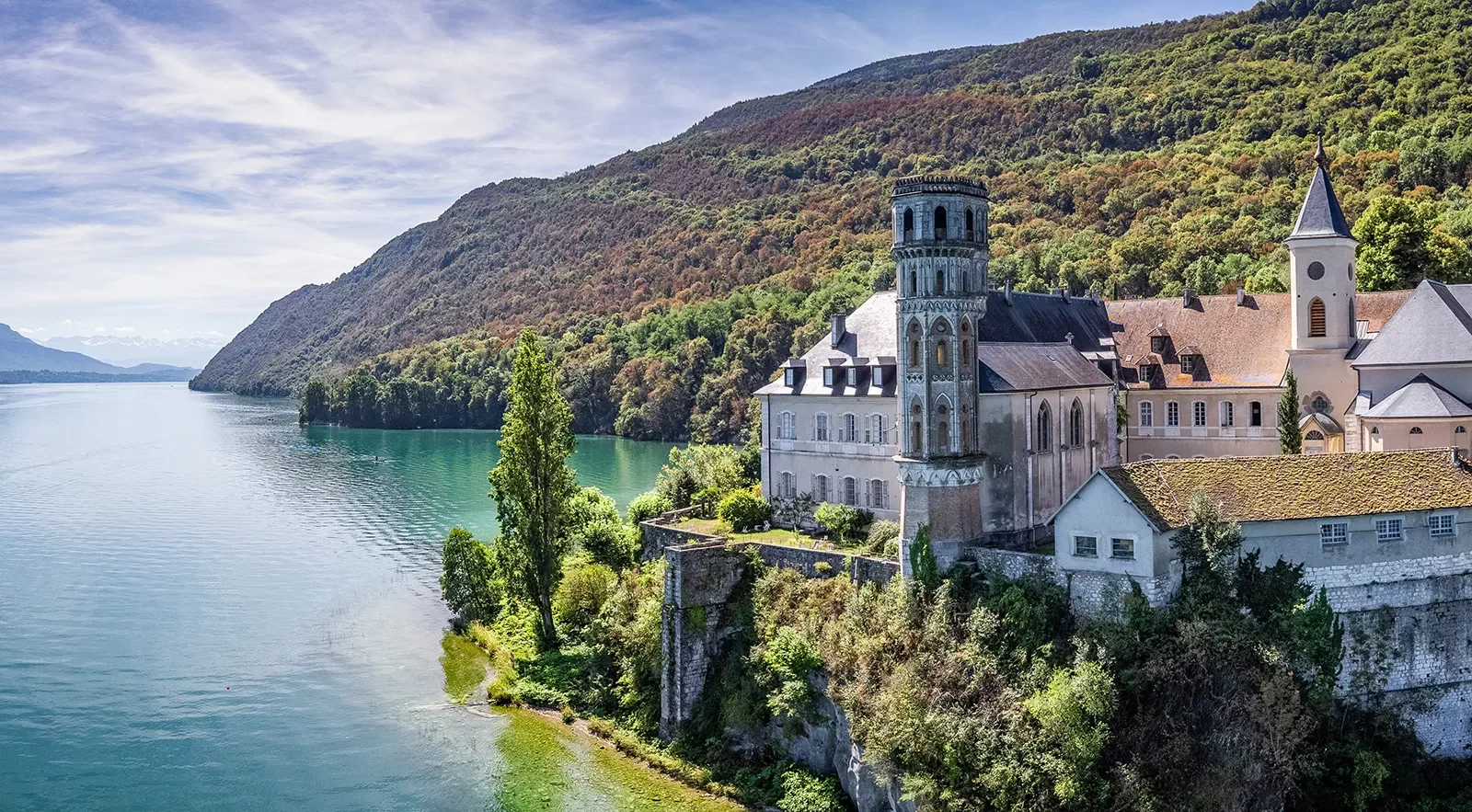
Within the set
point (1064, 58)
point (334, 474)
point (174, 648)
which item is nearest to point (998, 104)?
point (1064, 58)

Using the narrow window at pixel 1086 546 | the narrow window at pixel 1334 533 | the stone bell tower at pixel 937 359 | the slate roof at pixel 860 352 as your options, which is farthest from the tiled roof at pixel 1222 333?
the narrow window at pixel 1086 546

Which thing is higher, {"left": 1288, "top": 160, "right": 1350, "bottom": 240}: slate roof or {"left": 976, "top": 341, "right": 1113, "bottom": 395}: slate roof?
{"left": 1288, "top": 160, "right": 1350, "bottom": 240}: slate roof

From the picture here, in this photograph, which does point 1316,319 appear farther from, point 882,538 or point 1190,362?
point 882,538

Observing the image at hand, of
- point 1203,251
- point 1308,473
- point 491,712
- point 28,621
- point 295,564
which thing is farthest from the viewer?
point 1203,251

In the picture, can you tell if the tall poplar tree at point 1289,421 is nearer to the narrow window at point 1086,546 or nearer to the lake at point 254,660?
the narrow window at point 1086,546

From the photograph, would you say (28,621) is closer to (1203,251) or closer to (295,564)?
(295,564)

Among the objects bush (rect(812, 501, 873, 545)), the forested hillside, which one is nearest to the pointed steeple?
the forested hillside

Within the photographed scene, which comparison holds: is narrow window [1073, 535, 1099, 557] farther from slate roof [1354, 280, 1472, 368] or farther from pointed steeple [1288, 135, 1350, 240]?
pointed steeple [1288, 135, 1350, 240]

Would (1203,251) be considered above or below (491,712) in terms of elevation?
above
